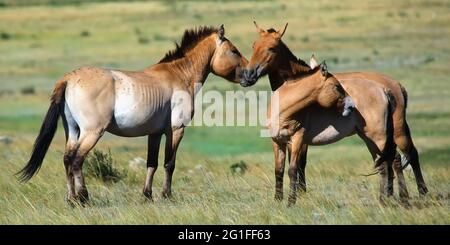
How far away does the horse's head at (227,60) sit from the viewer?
1356 centimetres

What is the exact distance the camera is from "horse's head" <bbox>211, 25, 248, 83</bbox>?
1356cm

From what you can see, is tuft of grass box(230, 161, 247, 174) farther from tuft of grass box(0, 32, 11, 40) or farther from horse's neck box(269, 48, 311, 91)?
tuft of grass box(0, 32, 11, 40)

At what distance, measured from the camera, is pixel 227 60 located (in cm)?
1359

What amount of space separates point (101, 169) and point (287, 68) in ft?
11.1

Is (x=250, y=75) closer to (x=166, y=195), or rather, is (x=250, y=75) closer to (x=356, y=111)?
(x=356, y=111)

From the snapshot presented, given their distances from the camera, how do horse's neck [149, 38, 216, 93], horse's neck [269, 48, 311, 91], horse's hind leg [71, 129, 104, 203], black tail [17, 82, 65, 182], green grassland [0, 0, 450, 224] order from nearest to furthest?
green grassland [0, 0, 450, 224]
horse's hind leg [71, 129, 104, 203]
black tail [17, 82, 65, 182]
horse's neck [269, 48, 311, 91]
horse's neck [149, 38, 216, 93]

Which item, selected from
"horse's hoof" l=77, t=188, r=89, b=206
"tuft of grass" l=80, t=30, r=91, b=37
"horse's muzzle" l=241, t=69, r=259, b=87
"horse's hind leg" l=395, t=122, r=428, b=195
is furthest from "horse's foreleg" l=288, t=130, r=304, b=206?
"tuft of grass" l=80, t=30, r=91, b=37

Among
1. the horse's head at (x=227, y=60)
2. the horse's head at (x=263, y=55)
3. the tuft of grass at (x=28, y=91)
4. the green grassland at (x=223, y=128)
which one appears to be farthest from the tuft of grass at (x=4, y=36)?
the horse's head at (x=263, y=55)

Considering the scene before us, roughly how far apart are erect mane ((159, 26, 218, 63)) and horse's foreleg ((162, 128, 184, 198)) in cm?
107

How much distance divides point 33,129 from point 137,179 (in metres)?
12.6

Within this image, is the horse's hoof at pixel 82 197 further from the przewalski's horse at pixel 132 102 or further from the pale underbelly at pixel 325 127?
the pale underbelly at pixel 325 127

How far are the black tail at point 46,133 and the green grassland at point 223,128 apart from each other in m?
0.47

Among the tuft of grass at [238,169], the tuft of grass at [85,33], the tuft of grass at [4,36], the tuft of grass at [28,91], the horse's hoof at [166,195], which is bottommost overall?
the tuft of grass at [85,33]
